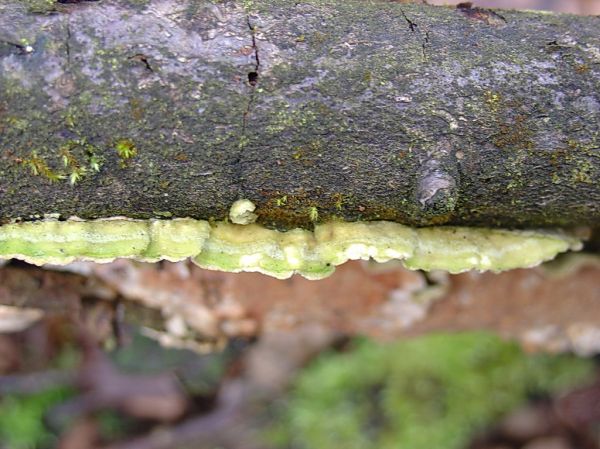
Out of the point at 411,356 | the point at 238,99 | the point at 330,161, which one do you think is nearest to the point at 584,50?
the point at 330,161

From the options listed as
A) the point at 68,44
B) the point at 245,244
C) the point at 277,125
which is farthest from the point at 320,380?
the point at 68,44

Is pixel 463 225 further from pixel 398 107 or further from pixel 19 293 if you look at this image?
pixel 19 293

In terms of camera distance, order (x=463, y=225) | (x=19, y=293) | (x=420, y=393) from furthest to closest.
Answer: (x=420, y=393) < (x=19, y=293) < (x=463, y=225)

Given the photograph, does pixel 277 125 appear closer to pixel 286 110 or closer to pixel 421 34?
pixel 286 110

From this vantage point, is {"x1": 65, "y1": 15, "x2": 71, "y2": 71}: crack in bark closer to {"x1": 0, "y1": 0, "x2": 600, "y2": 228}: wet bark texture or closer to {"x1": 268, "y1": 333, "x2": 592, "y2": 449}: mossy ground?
{"x1": 0, "y1": 0, "x2": 600, "y2": 228}: wet bark texture

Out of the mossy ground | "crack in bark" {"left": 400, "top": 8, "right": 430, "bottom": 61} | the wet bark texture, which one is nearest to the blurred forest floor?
the mossy ground
